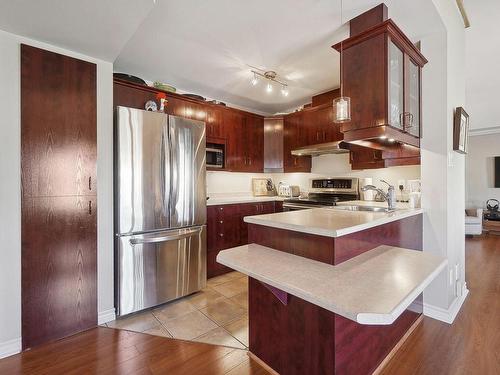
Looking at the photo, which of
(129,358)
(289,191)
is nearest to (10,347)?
(129,358)

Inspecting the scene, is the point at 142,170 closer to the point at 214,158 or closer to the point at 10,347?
the point at 214,158

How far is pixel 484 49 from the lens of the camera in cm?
287

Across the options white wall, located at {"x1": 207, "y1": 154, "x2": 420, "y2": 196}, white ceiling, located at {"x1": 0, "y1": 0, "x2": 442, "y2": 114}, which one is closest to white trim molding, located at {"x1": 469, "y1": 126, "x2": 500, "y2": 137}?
white wall, located at {"x1": 207, "y1": 154, "x2": 420, "y2": 196}

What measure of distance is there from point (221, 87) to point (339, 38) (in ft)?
5.78

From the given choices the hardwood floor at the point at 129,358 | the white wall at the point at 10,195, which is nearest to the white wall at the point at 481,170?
the hardwood floor at the point at 129,358

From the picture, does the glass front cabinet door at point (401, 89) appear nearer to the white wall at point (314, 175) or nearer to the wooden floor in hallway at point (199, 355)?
the white wall at point (314, 175)

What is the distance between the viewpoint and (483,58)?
10.1 feet

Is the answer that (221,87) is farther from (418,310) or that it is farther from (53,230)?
(418,310)

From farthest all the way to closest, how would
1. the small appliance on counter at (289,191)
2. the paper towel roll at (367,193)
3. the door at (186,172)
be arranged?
the small appliance on counter at (289,191) < the paper towel roll at (367,193) < the door at (186,172)

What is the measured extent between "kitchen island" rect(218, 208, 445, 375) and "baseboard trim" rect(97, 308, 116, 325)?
54.0 inches

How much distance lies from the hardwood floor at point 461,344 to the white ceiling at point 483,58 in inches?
107

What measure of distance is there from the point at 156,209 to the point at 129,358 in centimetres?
122

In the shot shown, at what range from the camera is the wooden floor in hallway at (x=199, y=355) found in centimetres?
169

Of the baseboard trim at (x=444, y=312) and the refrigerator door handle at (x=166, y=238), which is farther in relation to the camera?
the refrigerator door handle at (x=166, y=238)
